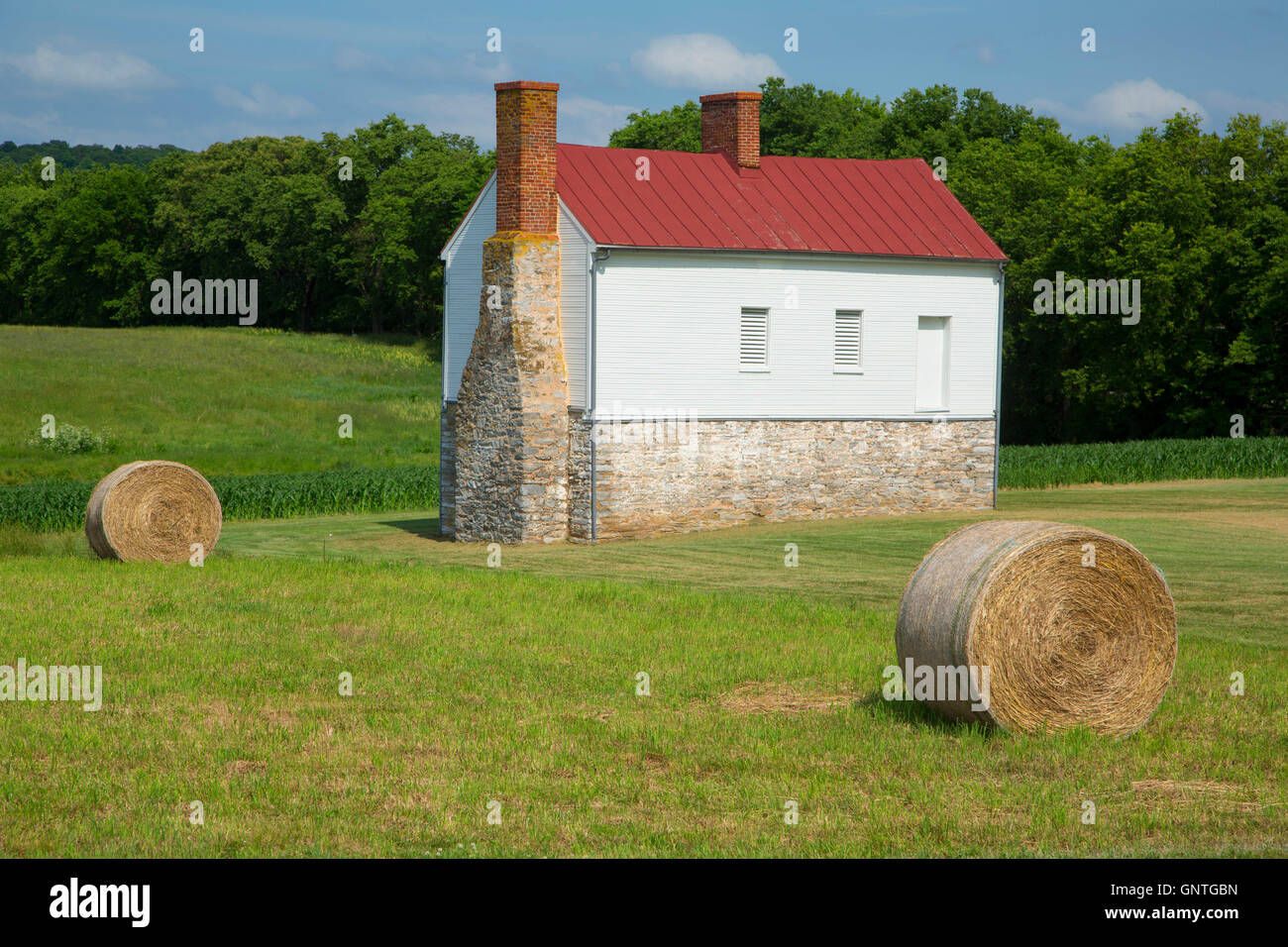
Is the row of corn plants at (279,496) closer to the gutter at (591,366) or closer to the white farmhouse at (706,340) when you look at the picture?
the white farmhouse at (706,340)

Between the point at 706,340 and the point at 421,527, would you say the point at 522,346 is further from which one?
the point at 421,527

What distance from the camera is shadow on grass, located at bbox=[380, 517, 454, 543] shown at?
30812mm

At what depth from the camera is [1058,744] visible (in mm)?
11297

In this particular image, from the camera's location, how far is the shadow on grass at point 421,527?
30812 mm

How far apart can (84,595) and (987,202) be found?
49.9m

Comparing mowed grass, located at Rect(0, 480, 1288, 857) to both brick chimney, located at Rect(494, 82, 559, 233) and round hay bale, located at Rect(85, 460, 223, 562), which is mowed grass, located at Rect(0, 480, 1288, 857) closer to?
round hay bale, located at Rect(85, 460, 223, 562)

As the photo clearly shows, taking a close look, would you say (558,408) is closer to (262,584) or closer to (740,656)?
(262,584)

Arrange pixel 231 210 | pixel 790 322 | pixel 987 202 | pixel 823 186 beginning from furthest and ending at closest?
pixel 231 210, pixel 987 202, pixel 823 186, pixel 790 322

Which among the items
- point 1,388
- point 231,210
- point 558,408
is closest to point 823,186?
point 558,408

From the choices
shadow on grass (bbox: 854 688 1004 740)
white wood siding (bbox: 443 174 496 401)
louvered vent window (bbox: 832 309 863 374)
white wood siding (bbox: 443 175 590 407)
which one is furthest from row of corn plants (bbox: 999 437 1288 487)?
shadow on grass (bbox: 854 688 1004 740)

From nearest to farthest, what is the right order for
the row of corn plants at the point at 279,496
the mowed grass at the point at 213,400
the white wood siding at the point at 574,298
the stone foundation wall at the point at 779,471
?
1. the white wood siding at the point at 574,298
2. the stone foundation wall at the point at 779,471
3. the row of corn plants at the point at 279,496
4. the mowed grass at the point at 213,400

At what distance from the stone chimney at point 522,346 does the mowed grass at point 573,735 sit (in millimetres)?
7613

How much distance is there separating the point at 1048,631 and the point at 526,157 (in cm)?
1956

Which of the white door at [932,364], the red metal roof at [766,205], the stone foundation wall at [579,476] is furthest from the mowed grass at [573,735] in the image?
the white door at [932,364]
